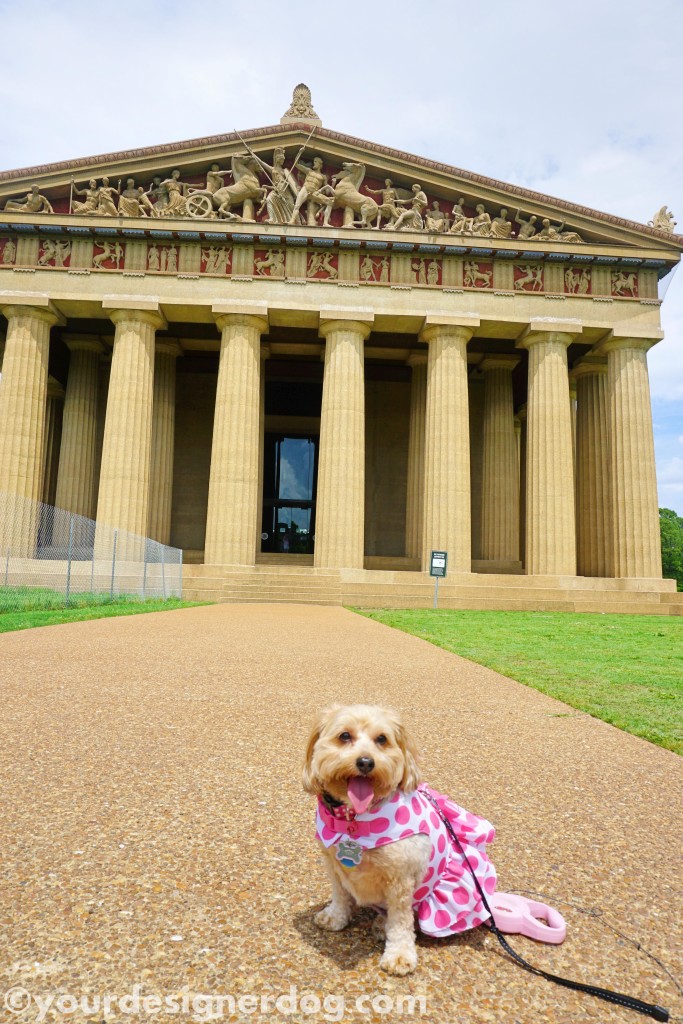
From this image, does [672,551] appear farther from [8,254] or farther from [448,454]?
[8,254]

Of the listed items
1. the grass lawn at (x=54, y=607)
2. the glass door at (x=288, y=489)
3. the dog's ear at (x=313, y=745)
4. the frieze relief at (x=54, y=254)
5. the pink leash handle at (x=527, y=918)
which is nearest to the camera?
the dog's ear at (x=313, y=745)

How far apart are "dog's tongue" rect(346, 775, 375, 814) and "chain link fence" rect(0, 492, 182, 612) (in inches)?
772

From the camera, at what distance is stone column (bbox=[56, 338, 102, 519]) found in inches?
1483

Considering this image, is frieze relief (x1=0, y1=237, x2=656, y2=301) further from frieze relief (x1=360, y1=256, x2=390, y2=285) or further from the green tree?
the green tree

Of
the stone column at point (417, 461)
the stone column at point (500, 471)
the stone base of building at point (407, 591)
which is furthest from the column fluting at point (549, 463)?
the stone column at point (417, 461)

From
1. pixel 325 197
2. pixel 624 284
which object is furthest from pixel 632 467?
pixel 325 197

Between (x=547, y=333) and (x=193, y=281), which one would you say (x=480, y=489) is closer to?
(x=547, y=333)

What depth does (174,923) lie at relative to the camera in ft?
9.93

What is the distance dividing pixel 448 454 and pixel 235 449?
10096 mm

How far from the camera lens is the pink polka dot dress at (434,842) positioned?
2.84m

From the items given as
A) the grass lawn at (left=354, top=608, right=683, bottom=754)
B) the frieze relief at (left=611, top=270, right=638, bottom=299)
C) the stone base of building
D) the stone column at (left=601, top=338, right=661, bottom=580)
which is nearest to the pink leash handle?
the grass lawn at (left=354, top=608, right=683, bottom=754)

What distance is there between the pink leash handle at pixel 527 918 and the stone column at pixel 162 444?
35.7 meters

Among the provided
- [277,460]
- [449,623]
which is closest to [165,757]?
[449,623]

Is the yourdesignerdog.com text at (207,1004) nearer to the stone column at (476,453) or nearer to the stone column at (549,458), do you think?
the stone column at (549,458)
